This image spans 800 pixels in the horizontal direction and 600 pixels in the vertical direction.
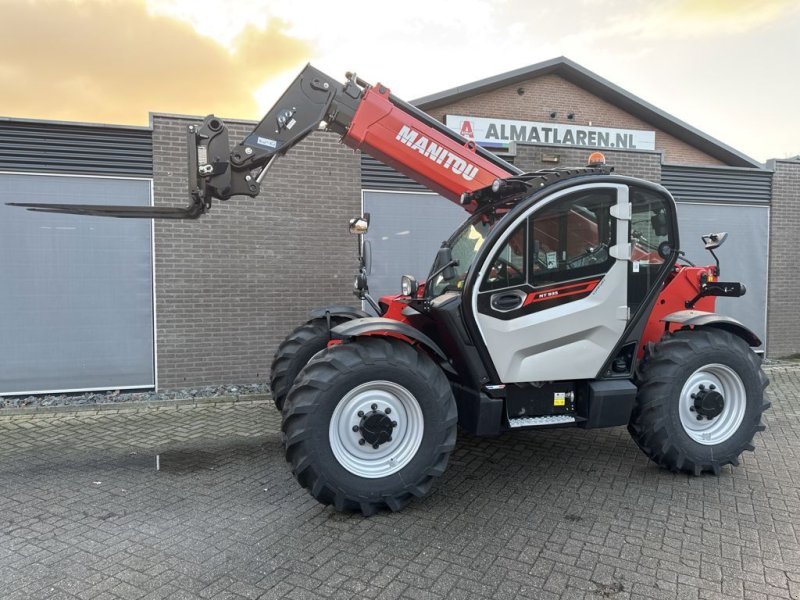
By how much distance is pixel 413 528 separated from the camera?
149 inches

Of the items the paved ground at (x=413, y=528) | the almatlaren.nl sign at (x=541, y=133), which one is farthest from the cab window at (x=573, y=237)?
the almatlaren.nl sign at (x=541, y=133)

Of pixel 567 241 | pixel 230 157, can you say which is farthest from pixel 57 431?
pixel 567 241

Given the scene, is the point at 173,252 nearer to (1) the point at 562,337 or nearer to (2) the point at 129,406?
(2) the point at 129,406

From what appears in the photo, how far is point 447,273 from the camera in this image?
4.83m

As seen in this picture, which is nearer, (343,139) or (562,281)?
(562,281)

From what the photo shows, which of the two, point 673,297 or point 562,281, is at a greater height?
point 562,281

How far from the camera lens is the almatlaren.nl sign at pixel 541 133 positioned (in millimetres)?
17047

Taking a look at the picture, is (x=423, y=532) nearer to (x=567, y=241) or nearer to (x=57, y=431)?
(x=567, y=241)

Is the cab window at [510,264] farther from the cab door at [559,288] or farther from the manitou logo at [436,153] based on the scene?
the manitou logo at [436,153]

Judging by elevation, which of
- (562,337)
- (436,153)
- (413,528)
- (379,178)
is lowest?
(413,528)

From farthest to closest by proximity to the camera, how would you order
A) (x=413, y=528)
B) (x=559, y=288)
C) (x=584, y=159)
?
(x=584, y=159) < (x=559, y=288) < (x=413, y=528)

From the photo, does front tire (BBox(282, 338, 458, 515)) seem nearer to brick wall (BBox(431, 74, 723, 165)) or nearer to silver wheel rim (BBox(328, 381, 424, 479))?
silver wheel rim (BBox(328, 381, 424, 479))

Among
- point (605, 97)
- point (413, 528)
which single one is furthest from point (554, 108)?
point (413, 528)

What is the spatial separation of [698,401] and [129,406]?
647 centimetres
